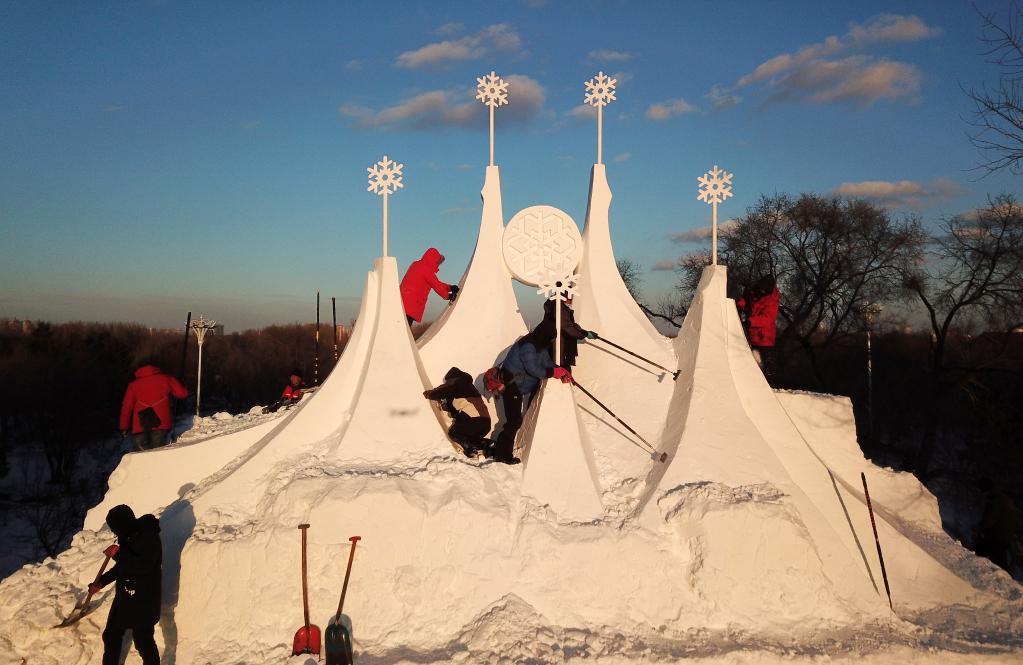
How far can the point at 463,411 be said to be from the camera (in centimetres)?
838

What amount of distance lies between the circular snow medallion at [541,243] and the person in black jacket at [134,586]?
17.2ft

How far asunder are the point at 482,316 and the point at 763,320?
146 inches

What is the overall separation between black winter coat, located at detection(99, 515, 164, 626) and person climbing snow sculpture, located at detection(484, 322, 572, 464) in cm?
361

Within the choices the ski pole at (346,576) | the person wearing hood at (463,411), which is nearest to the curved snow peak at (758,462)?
the person wearing hood at (463,411)

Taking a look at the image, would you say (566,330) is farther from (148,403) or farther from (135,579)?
(148,403)

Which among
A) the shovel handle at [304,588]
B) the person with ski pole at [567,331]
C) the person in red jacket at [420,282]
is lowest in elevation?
the shovel handle at [304,588]

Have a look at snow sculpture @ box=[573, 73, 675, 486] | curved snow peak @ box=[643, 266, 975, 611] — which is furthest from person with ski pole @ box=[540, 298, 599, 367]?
curved snow peak @ box=[643, 266, 975, 611]

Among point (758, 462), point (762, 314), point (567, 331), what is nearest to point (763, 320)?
point (762, 314)

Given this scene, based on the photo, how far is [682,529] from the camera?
6.66 meters

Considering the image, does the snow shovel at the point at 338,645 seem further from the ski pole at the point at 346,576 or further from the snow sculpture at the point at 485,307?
the snow sculpture at the point at 485,307

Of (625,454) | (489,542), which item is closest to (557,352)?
(625,454)

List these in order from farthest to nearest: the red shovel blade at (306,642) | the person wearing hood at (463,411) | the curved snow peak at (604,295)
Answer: the curved snow peak at (604,295) < the person wearing hood at (463,411) < the red shovel blade at (306,642)

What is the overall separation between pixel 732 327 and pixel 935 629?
3.63 metres

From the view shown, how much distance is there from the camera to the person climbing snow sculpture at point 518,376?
780 centimetres
